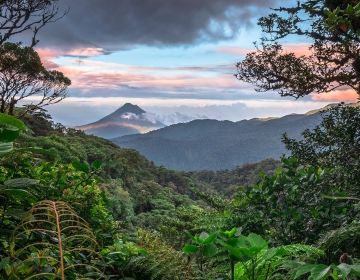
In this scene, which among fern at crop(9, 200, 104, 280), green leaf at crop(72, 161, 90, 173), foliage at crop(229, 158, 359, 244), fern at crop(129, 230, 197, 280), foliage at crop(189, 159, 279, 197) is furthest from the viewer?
foliage at crop(189, 159, 279, 197)

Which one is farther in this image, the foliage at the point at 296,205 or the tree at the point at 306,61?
the tree at the point at 306,61

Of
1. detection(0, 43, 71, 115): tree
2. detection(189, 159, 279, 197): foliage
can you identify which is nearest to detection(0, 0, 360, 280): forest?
detection(0, 43, 71, 115): tree

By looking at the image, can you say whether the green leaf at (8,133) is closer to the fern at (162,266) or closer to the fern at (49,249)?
the fern at (49,249)

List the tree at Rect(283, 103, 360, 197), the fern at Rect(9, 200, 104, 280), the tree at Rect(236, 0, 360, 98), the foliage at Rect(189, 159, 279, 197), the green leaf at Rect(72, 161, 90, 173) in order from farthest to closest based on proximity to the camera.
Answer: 1. the foliage at Rect(189, 159, 279, 197)
2. the tree at Rect(236, 0, 360, 98)
3. the tree at Rect(283, 103, 360, 197)
4. the green leaf at Rect(72, 161, 90, 173)
5. the fern at Rect(9, 200, 104, 280)

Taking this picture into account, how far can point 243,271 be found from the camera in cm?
212

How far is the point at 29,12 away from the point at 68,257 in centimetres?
1922

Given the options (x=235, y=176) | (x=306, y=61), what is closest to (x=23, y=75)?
(x=306, y=61)

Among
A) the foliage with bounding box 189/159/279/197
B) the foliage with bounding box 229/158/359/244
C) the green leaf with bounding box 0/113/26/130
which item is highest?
the green leaf with bounding box 0/113/26/130

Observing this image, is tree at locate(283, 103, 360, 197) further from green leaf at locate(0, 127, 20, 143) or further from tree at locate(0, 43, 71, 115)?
tree at locate(0, 43, 71, 115)

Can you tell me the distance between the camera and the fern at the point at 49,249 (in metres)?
1.34

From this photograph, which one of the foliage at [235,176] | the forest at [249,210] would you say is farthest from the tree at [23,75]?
the foliage at [235,176]

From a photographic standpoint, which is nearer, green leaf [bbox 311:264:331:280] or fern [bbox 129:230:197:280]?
green leaf [bbox 311:264:331:280]

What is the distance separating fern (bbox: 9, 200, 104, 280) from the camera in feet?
4.40

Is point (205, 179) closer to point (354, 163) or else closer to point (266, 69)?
point (266, 69)
